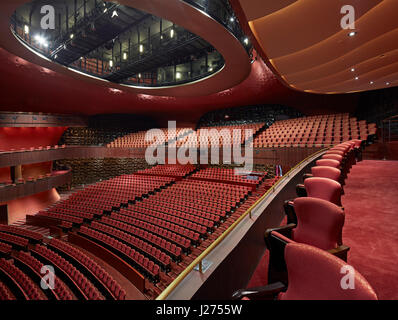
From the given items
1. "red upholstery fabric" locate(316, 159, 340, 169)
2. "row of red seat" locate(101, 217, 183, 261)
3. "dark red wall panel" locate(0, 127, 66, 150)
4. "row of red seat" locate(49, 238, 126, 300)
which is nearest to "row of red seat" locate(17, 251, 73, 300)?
"row of red seat" locate(49, 238, 126, 300)

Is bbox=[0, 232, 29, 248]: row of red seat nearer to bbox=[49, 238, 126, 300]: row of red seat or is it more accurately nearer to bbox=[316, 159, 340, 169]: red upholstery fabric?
bbox=[49, 238, 126, 300]: row of red seat

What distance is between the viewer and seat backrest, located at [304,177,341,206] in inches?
37.7

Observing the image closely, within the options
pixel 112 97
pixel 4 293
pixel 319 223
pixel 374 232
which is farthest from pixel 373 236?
pixel 112 97

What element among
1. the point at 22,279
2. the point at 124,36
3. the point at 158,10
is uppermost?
the point at 124,36

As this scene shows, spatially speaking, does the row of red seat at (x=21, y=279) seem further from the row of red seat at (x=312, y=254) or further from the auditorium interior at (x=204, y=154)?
the row of red seat at (x=312, y=254)

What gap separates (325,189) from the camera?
3.22 ft

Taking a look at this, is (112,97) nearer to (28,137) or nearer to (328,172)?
(28,137)

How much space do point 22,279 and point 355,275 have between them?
286 cm

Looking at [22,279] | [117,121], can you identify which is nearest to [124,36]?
[117,121]

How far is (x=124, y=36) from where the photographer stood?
205 inches

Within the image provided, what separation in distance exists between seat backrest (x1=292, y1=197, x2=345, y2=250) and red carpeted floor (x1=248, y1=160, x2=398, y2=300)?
0.57 feet

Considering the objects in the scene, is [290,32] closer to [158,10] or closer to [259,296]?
[158,10]

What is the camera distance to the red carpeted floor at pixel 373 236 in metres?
0.76
